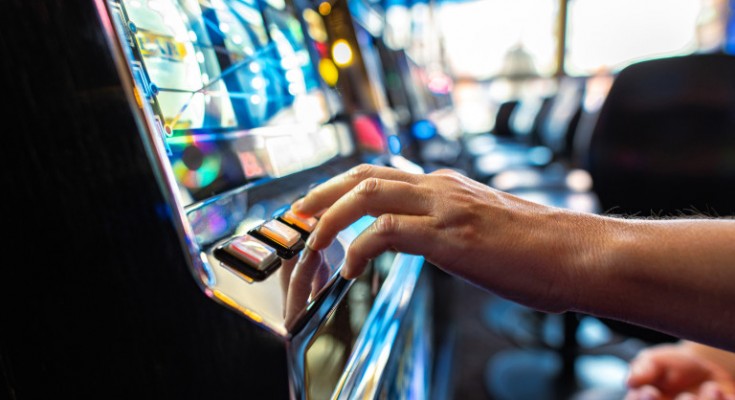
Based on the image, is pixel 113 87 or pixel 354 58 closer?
pixel 113 87

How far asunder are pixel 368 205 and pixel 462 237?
96 mm

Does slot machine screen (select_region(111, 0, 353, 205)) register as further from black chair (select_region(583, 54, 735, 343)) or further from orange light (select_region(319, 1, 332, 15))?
black chair (select_region(583, 54, 735, 343))

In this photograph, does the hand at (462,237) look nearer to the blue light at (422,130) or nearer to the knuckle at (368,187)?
the knuckle at (368,187)

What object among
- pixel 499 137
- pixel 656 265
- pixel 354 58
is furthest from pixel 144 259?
pixel 499 137

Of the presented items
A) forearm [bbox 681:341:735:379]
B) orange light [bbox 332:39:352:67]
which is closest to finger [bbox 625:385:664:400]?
forearm [bbox 681:341:735:379]

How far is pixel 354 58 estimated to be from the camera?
4.20 ft

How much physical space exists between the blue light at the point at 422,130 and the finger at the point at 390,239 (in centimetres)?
126

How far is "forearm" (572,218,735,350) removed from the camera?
452mm

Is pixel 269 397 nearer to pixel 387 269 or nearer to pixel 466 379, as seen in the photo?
pixel 387 269

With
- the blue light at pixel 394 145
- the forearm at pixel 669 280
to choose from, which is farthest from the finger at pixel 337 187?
the blue light at pixel 394 145

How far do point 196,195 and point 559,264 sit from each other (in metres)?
0.35

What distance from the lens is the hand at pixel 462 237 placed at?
460 mm

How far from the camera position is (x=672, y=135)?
3.85 feet

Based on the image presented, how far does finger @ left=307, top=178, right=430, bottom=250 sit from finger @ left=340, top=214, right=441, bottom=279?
0.01 metres
